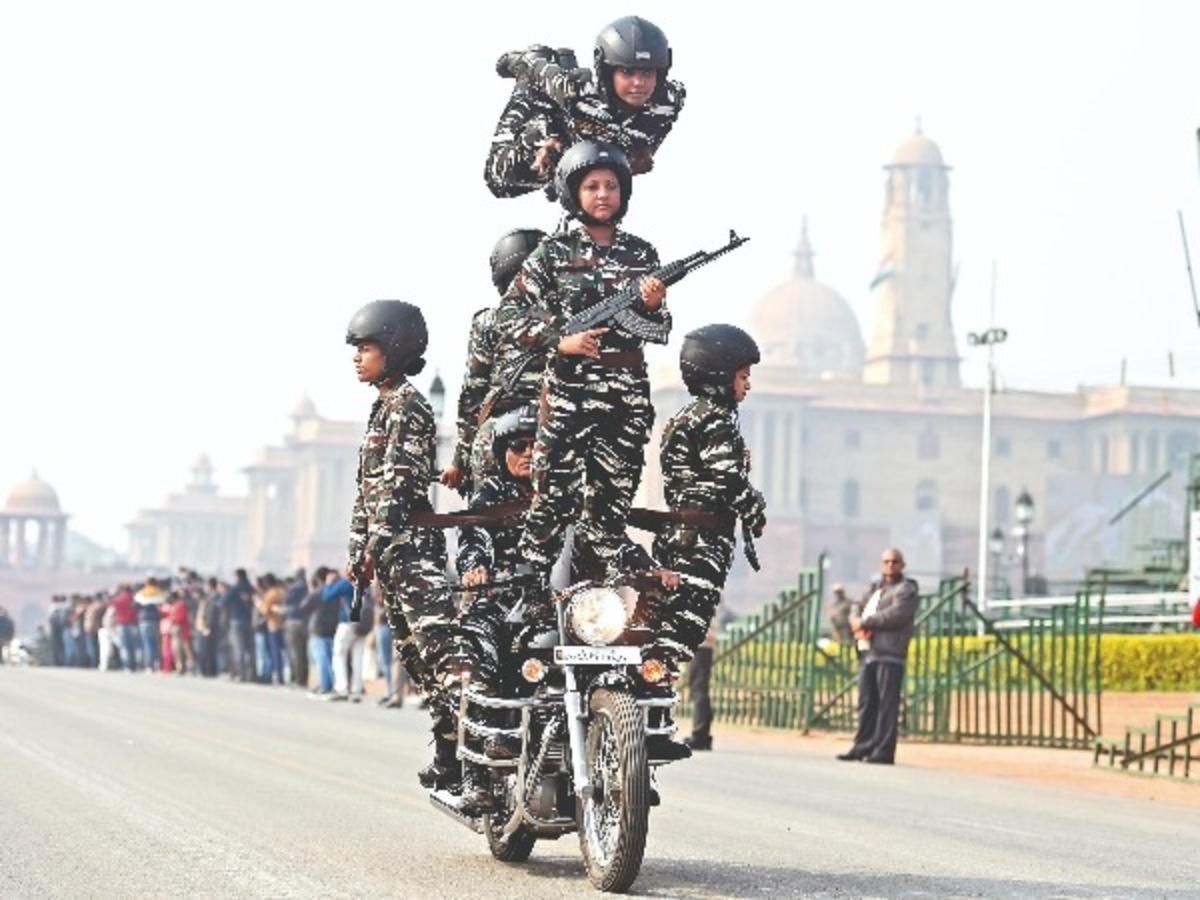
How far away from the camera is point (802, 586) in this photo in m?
26.5

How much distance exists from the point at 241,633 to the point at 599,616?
3578cm

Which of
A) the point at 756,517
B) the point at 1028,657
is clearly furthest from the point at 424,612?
the point at 1028,657

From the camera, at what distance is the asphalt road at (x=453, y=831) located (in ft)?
27.4

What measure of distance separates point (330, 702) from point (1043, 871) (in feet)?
72.0

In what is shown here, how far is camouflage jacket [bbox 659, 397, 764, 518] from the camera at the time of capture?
918 cm

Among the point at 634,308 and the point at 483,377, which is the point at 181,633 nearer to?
the point at 483,377

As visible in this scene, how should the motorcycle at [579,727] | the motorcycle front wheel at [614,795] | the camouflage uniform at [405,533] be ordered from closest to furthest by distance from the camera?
the motorcycle front wheel at [614,795]
the motorcycle at [579,727]
the camouflage uniform at [405,533]

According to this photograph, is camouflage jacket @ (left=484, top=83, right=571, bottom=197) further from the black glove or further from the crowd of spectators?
the crowd of spectators

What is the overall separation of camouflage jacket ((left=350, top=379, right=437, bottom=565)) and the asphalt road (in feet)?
3.60

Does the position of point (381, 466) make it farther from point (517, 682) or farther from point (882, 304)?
point (882, 304)

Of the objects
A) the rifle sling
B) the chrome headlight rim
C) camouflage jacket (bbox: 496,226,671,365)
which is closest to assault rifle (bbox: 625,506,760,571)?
the rifle sling

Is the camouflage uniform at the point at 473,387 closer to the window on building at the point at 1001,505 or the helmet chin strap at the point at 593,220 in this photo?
the helmet chin strap at the point at 593,220

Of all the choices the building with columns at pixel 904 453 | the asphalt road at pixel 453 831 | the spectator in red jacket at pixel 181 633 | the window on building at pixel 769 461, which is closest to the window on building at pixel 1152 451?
the building with columns at pixel 904 453

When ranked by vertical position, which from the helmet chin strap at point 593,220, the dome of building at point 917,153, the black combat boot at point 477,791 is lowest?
the black combat boot at point 477,791
